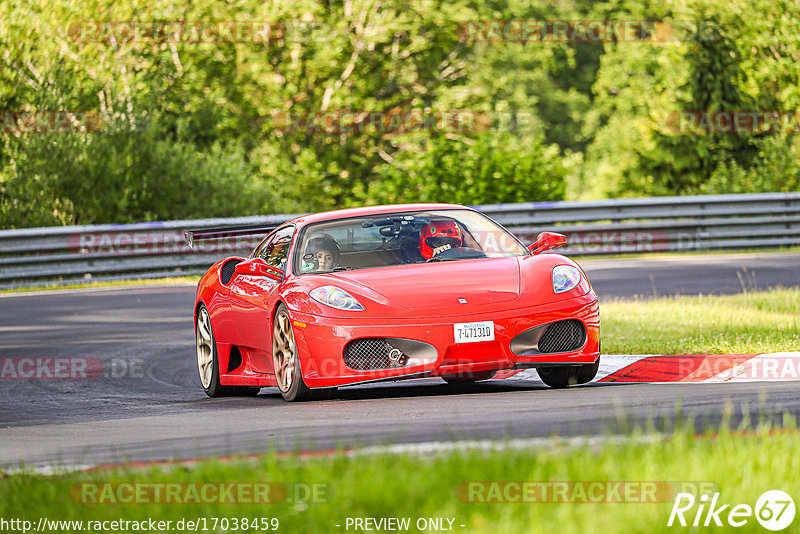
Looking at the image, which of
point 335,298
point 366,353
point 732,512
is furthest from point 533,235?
point 732,512

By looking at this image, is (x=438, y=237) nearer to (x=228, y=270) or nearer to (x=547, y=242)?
(x=547, y=242)

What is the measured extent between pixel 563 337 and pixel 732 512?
4.48 metres

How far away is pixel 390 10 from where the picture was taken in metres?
38.3

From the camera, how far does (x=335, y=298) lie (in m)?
8.90

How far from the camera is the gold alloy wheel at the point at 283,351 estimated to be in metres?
9.07

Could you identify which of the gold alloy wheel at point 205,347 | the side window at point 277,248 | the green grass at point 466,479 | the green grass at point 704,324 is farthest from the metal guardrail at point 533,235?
the green grass at point 466,479

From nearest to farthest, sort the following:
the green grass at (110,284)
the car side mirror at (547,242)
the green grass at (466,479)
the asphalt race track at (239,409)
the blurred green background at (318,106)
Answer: the green grass at (466,479), the asphalt race track at (239,409), the car side mirror at (547,242), the green grass at (110,284), the blurred green background at (318,106)

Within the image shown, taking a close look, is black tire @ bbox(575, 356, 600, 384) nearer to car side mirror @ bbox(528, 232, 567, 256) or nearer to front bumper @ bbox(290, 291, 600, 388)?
front bumper @ bbox(290, 291, 600, 388)

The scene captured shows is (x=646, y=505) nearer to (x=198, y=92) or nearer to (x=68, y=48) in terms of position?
(x=68, y=48)

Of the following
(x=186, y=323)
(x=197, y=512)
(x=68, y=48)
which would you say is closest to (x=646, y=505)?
(x=197, y=512)

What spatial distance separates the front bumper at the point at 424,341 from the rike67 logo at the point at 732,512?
13.4 ft

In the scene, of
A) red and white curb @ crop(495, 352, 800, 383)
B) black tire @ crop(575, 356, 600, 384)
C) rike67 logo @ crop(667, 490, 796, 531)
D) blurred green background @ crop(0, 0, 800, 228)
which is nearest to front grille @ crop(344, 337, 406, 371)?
black tire @ crop(575, 356, 600, 384)

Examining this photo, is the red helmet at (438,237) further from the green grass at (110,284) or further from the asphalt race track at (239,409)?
the green grass at (110,284)

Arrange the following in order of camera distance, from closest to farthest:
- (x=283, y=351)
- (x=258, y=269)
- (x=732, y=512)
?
(x=732, y=512) → (x=283, y=351) → (x=258, y=269)
